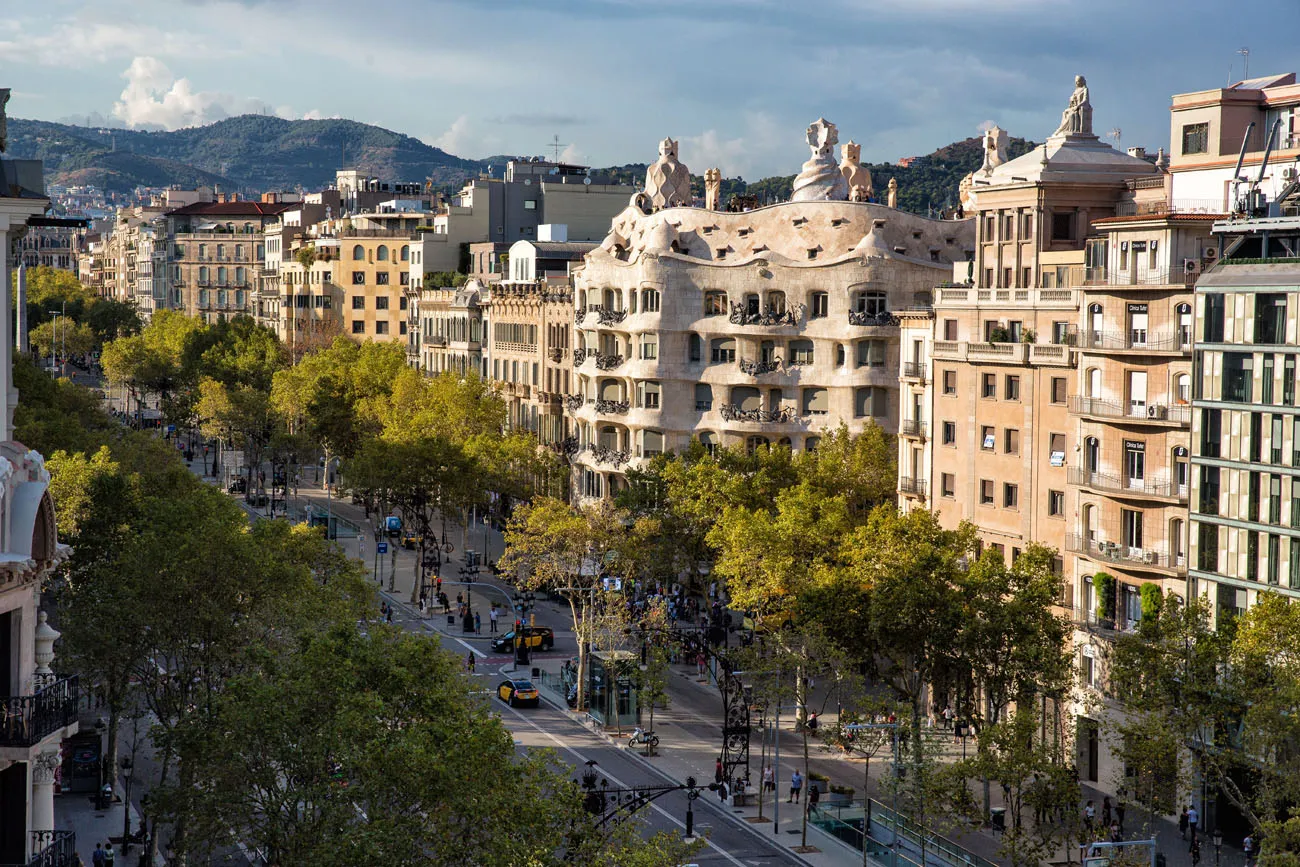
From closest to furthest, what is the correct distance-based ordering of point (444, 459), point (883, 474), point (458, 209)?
point (883, 474)
point (444, 459)
point (458, 209)

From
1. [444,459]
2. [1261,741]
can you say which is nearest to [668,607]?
[444,459]

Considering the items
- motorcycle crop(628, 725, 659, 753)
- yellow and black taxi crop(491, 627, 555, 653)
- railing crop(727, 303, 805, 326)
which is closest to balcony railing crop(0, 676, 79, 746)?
motorcycle crop(628, 725, 659, 753)

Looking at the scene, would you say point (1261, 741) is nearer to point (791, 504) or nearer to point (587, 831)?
point (587, 831)

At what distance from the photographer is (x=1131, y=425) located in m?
69.3

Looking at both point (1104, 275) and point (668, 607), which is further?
point (668, 607)

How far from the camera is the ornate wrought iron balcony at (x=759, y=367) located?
108 metres

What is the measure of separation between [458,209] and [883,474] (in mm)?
98997

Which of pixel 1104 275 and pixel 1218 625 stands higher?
pixel 1104 275

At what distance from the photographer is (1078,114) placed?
84.1 metres

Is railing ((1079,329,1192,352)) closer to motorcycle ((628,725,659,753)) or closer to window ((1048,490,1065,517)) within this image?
window ((1048,490,1065,517))

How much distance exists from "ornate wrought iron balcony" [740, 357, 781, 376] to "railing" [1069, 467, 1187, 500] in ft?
123

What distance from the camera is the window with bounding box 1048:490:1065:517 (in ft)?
244

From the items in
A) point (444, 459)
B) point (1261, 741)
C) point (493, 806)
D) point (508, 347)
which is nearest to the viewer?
point (493, 806)

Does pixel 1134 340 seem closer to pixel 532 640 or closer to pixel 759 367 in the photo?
pixel 532 640
